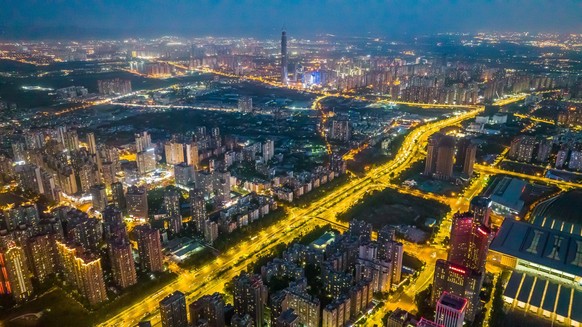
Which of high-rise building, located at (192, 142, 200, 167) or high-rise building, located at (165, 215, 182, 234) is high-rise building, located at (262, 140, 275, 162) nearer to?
high-rise building, located at (192, 142, 200, 167)

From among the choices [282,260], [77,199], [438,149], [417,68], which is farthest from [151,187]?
[417,68]

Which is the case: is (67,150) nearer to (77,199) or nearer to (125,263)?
(77,199)

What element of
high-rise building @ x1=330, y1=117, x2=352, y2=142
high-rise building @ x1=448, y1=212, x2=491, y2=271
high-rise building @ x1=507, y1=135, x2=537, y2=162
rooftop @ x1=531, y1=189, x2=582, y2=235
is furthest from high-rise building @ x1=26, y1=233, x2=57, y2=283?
high-rise building @ x1=507, y1=135, x2=537, y2=162

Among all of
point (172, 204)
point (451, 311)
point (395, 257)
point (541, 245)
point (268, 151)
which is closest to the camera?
point (451, 311)

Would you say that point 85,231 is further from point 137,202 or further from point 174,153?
point 174,153

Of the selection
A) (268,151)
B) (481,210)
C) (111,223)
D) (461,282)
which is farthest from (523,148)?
(111,223)

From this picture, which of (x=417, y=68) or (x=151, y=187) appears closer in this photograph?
(x=151, y=187)

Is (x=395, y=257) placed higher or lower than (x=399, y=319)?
higher
